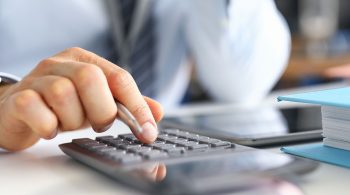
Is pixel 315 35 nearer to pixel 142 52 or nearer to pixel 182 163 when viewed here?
pixel 142 52

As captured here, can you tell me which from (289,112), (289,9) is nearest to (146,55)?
(289,112)

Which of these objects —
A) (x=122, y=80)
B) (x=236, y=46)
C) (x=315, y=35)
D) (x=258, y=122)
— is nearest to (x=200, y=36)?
(x=236, y=46)

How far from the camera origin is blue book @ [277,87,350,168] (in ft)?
1.17

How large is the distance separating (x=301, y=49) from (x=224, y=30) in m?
1.80

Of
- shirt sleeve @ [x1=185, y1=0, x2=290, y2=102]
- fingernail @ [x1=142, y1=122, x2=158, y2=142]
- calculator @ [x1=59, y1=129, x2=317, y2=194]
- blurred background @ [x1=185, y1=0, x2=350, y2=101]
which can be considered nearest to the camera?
calculator @ [x1=59, y1=129, x2=317, y2=194]

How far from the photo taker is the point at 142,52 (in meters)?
0.99

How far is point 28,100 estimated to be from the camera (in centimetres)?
38

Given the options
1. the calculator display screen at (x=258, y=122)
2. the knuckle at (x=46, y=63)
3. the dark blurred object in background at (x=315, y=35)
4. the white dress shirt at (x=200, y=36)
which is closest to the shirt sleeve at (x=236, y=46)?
the white dress shirt at (x=200, y=36)

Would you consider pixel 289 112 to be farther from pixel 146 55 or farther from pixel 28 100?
pixel 146 55

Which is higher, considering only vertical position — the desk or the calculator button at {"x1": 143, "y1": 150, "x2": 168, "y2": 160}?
the calculator button at {"x1": 143, "y1": 150, "x2": 168, "y2": 160}

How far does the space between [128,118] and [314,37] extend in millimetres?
2388

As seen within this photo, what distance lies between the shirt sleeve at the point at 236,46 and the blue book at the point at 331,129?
0.48 m

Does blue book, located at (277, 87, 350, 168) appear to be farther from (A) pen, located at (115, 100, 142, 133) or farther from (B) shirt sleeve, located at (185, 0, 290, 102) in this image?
(B) shirt sleeve, located at (185, 0, 290, 102)

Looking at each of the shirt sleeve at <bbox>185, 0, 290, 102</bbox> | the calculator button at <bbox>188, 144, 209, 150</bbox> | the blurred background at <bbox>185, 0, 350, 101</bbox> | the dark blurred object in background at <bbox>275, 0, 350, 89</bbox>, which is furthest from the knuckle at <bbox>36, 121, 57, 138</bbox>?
the dark blurred object in background at <bbox>275, 0, 350, 89</bbox>
